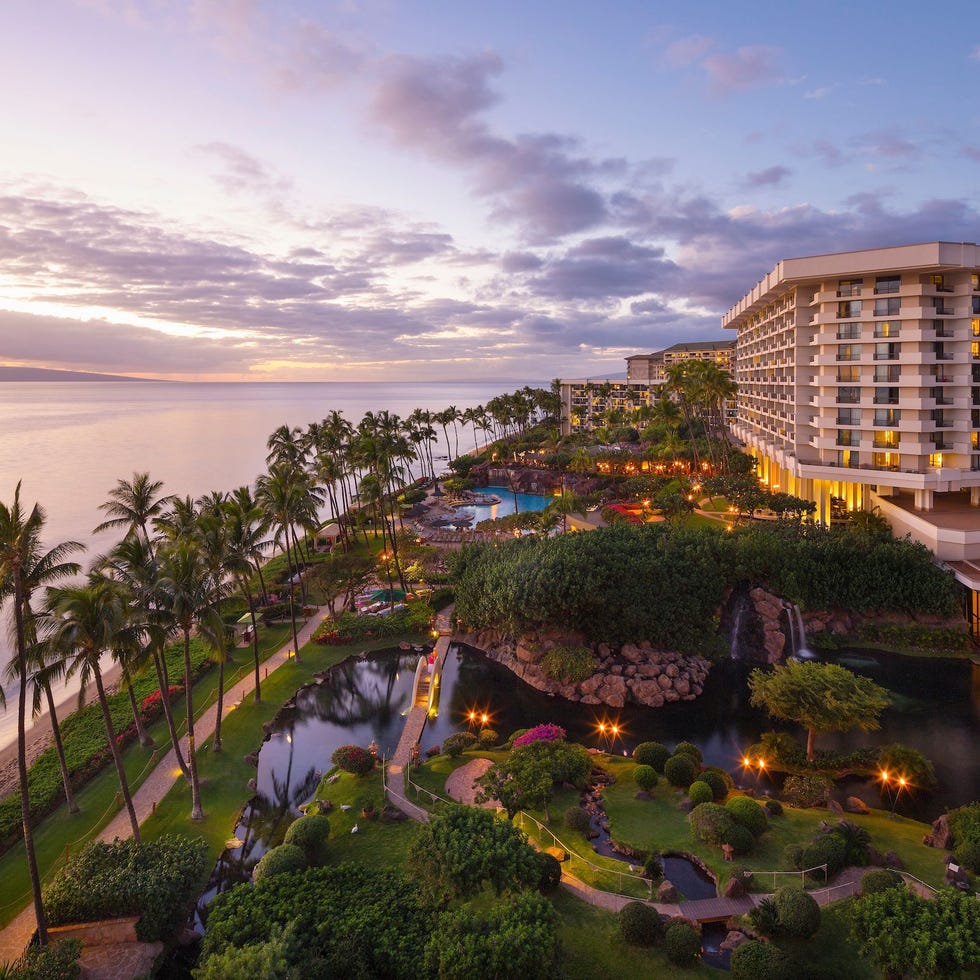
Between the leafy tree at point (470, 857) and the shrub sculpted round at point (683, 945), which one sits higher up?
the leafy tree at point (470, 857)

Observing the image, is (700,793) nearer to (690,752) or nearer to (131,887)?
(690,752)

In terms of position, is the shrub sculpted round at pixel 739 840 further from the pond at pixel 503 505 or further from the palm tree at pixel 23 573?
the pond at pixel 503 505

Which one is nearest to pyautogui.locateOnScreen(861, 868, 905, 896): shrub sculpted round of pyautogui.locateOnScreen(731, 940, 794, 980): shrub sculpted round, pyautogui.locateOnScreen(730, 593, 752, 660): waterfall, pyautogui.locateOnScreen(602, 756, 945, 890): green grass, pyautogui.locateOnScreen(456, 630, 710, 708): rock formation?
pyautogui.locateOnScreen(602, 756, 945, 890): green grass

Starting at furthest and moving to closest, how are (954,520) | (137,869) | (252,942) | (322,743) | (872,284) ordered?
(872,284) → (954,520) → (322,743) → (137,869) → (252,942)

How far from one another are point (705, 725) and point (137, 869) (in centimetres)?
3050

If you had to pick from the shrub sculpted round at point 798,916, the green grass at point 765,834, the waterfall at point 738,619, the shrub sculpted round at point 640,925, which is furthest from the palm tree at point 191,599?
the waterfall at point 738,619

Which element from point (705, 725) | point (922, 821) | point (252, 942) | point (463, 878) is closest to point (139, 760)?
point (252, 942)

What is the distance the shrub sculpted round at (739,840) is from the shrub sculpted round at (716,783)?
3.53 metres

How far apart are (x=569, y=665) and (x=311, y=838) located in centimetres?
2138

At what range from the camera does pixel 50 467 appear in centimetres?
15562

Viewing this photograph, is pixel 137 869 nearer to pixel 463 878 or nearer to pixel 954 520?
pixel 463 878

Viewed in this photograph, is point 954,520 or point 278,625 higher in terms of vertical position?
point 954,520

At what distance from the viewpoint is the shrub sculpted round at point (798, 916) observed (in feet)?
70.4

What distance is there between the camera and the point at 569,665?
44062mm
